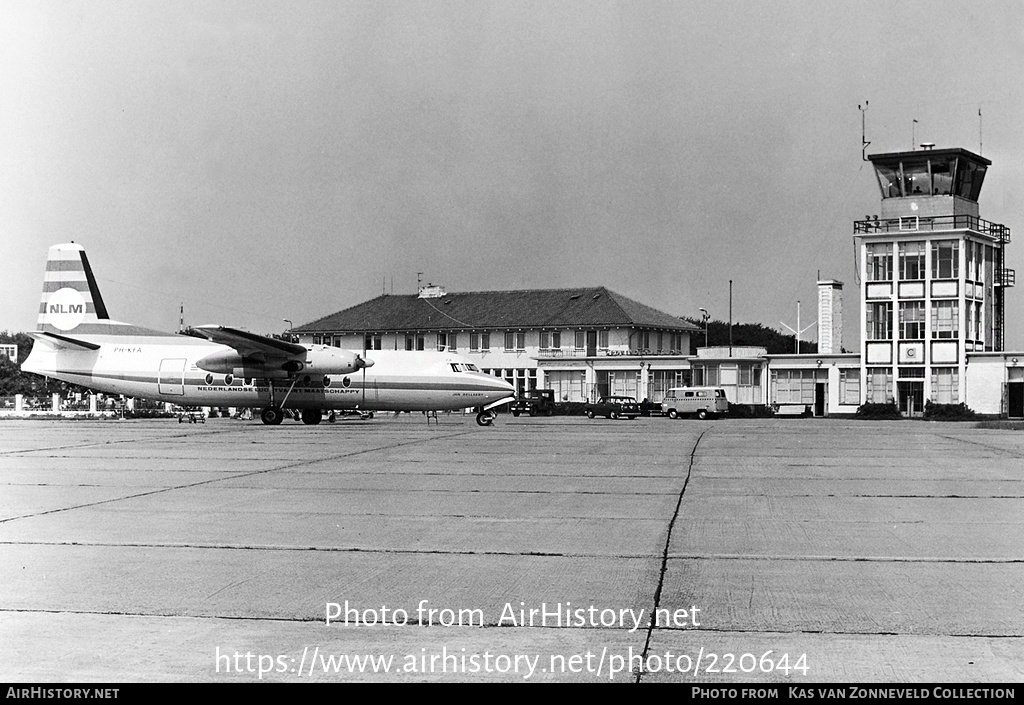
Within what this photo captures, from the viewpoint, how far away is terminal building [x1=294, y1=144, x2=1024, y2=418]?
57.7 meters

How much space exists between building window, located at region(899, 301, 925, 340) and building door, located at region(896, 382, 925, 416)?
282 centimetres

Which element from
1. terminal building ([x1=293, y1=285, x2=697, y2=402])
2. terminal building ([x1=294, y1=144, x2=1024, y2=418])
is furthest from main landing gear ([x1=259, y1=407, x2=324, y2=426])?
terminal building ([x1=293, y1=285, x2=697, y2=402])

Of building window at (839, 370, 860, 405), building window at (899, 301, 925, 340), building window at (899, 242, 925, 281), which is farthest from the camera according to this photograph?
building window at (839, 370, 860, 405)

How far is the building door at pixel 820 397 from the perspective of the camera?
63.0 meters

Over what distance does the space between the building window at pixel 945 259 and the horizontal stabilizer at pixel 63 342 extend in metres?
45.3

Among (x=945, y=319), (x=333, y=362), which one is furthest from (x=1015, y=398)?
(x=333, y=362)

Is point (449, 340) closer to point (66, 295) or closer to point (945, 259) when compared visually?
point (945, 259)

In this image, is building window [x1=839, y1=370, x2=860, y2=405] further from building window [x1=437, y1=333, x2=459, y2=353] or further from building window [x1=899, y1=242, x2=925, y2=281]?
building window [x1=437, y1=333, x2=459, y2=353]

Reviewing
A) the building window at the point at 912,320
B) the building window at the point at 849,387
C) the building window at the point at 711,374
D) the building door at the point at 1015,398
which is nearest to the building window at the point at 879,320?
the building window at the point at 912,320

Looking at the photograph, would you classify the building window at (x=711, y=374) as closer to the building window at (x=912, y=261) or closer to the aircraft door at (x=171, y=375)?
the building window at (x=912, y=261)

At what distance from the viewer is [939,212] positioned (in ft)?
191

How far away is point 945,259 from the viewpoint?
190 ft

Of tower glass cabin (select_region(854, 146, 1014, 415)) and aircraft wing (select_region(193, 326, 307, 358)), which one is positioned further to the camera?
tower glass cabin (select_region(854, 146, 1014, 415))
